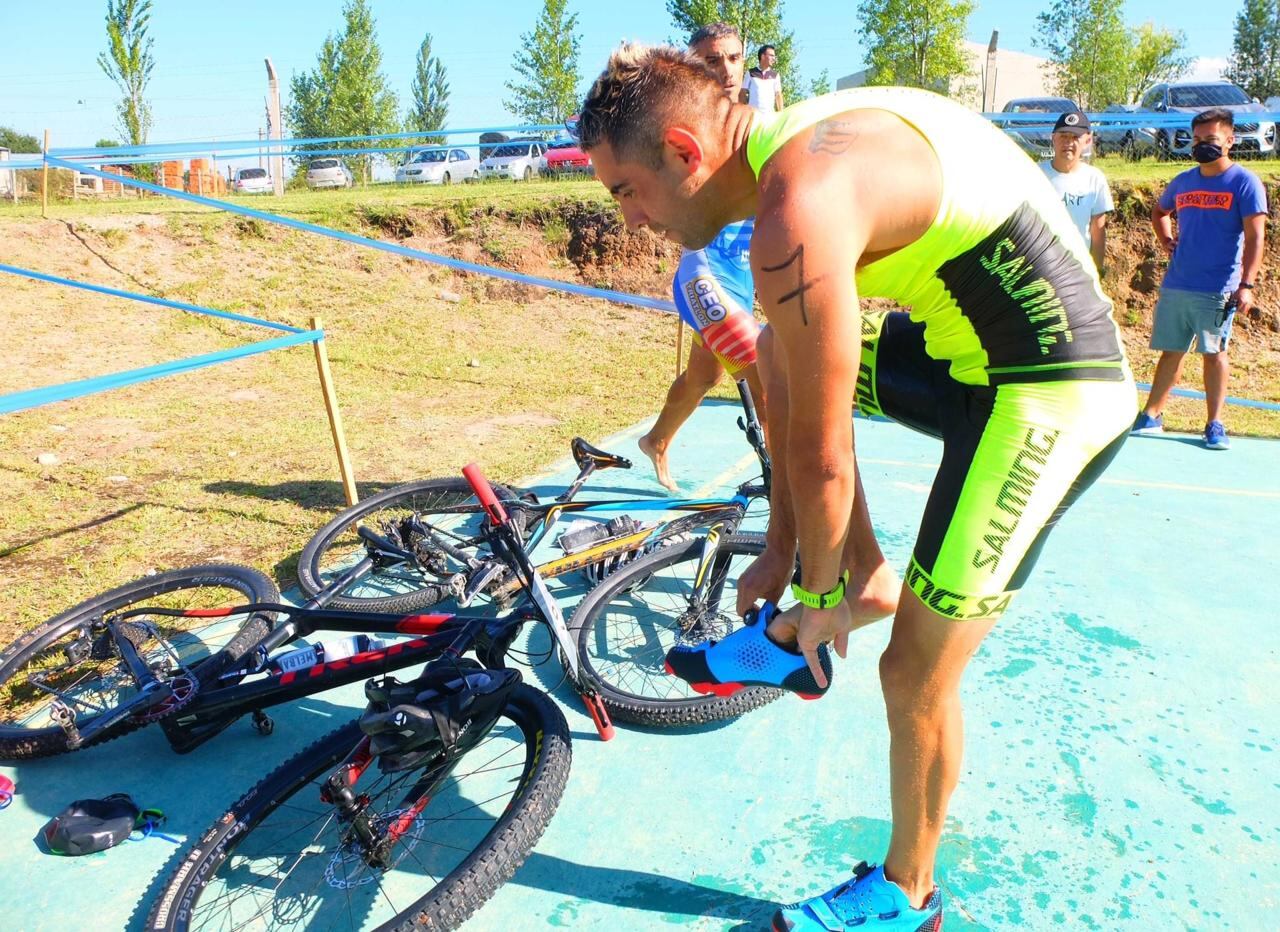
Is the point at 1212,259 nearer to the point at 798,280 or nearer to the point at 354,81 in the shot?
the point at 798,280

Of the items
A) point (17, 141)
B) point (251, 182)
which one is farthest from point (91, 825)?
point (17, 141)

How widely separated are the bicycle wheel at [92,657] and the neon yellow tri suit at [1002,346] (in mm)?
2255

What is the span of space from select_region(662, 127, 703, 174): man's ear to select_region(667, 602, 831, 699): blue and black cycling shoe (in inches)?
42.9

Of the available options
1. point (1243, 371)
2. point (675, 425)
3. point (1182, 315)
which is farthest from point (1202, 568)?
point (1243, 371)

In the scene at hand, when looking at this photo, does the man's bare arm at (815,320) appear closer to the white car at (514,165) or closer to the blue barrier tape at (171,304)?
the blue barrier tape at (171,304)

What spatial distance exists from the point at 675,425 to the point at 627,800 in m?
2.72

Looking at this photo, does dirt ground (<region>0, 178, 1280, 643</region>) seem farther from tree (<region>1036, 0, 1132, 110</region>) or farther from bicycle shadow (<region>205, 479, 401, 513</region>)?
tree (<region>1036, 0, 1132, 110</region>)

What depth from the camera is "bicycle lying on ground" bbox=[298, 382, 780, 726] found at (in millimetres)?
3055

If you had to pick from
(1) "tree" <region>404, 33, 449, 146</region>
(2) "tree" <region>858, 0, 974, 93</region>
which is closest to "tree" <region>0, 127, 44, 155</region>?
(1) "tree" <region>404, 33, 449, 146</region>

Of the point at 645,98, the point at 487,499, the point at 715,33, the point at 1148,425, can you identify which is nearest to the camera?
the point at 645,98

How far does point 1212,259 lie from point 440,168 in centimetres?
Result: 2270

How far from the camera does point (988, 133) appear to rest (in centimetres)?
189

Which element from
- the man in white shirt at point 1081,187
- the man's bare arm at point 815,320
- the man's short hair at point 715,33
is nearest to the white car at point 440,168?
the man in white shirt at point 1081,187

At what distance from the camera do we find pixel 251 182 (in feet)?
88.0
